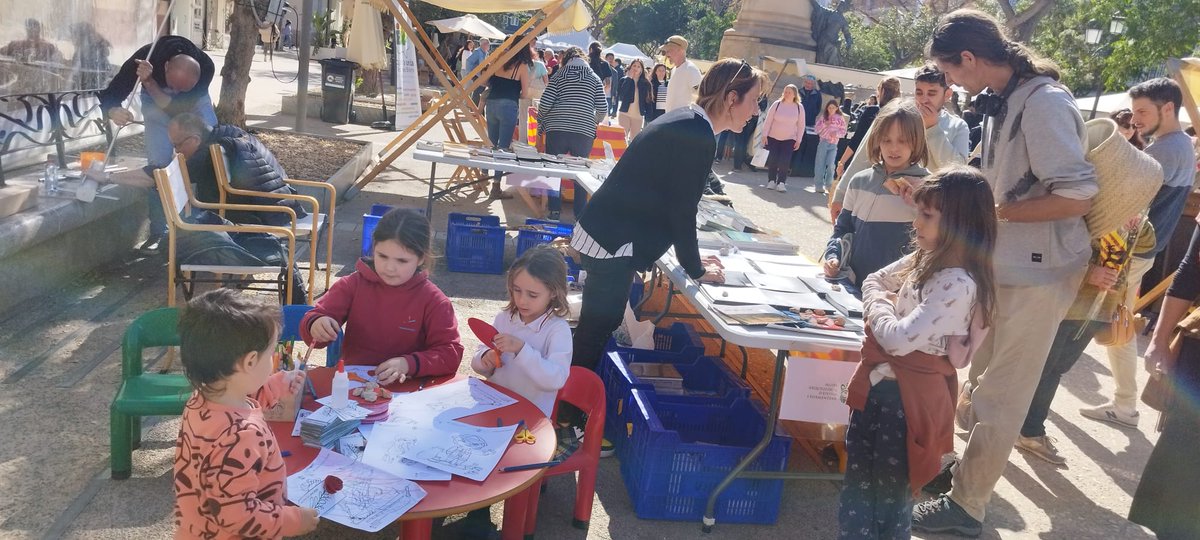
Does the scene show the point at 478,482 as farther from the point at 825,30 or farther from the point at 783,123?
the point at 825,30

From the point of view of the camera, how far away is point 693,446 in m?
3.50

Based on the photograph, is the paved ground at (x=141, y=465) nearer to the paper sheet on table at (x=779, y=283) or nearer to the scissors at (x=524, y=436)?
the scissors at (x=524, y=436)

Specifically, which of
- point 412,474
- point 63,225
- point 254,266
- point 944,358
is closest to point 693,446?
point 944,358

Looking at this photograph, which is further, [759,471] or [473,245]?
[473,245]

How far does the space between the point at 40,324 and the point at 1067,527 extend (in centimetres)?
535

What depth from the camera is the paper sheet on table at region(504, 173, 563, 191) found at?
770 centimetres

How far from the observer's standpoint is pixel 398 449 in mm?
2506

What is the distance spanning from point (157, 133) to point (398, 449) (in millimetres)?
5036

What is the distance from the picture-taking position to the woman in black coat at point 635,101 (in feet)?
49.9

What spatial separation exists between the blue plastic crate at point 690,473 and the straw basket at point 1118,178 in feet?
4.97

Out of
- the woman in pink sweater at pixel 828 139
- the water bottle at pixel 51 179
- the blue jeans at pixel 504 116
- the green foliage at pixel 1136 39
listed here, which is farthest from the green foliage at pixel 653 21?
the water bottle at pixel 51 179

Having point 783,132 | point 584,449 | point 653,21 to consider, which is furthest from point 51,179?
point 653,21

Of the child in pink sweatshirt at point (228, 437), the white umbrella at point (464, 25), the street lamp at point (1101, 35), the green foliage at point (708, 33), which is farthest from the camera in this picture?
the green foliage at point (708, 33)

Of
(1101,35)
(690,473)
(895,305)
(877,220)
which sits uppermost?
(1101,35)
